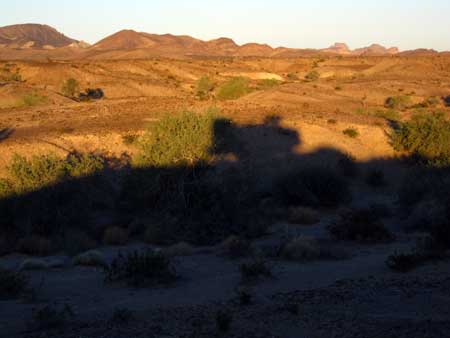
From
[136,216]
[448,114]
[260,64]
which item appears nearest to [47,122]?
[136,216]

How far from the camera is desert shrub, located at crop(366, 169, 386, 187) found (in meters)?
28.8

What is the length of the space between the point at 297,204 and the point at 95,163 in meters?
6.90

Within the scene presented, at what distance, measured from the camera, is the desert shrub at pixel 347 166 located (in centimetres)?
2961

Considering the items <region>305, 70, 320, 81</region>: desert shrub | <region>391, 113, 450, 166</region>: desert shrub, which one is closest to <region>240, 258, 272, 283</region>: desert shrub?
<region>391, 113, 450, 166</region>: desert shrub

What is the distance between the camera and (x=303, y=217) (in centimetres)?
2023

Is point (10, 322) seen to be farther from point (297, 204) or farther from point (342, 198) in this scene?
point (342, 198)

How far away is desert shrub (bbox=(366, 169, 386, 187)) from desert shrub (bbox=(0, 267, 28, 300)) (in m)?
20.0

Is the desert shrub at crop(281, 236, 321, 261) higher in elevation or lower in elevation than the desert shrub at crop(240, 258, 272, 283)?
lower

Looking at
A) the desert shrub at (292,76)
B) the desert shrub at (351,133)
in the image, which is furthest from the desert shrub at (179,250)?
the desert shrub at (292,76)

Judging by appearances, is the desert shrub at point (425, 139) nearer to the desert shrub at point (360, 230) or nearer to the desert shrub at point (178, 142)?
the desert shrub at point (178, 142)

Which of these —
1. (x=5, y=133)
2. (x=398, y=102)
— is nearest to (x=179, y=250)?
(x=5, y=133)

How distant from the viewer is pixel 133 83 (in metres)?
68.7

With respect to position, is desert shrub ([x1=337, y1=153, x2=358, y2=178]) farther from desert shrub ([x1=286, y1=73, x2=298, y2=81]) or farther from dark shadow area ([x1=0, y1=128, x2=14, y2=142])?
desert shrub ([x1=286, y1=73, x2=298, y2=81])

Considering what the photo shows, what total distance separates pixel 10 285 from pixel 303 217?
35.7 feet
